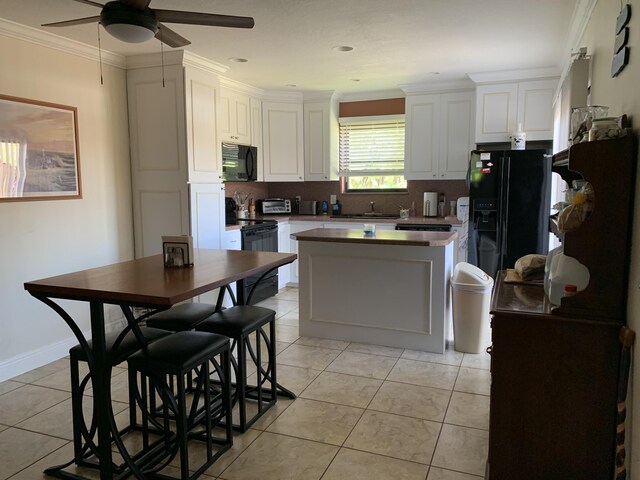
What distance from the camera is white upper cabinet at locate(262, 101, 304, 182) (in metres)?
6.00

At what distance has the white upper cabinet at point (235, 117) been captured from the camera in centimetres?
518

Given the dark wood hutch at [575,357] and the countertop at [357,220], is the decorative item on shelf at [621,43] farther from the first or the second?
the countertop at [357,220]

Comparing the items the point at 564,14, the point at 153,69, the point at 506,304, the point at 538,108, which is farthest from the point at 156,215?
the point at 538,108

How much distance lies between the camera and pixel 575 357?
1.79 metres

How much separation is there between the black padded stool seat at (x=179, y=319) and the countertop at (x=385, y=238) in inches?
53.3

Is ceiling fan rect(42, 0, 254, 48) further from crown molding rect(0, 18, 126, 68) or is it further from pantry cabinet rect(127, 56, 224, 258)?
pantry cabinet rect(127, 56, 224, 258)

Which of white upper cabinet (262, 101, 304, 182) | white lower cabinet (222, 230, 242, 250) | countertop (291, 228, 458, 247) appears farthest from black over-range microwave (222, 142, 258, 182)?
countertop (291, 228, 458, 247)

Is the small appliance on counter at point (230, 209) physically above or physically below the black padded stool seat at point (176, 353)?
above

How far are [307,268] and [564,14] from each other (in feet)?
8.81

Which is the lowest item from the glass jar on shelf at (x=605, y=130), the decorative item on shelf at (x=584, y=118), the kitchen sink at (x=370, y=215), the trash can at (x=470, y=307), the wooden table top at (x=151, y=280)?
the trash can at (x=470, y=307)

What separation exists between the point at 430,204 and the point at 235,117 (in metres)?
2.58

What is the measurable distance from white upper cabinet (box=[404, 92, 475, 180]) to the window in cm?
40

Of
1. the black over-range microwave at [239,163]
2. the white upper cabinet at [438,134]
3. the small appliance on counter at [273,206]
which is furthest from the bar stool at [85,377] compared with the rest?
the white upper cabinet at [438,134]

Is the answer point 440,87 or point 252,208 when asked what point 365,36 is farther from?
point 252,208
